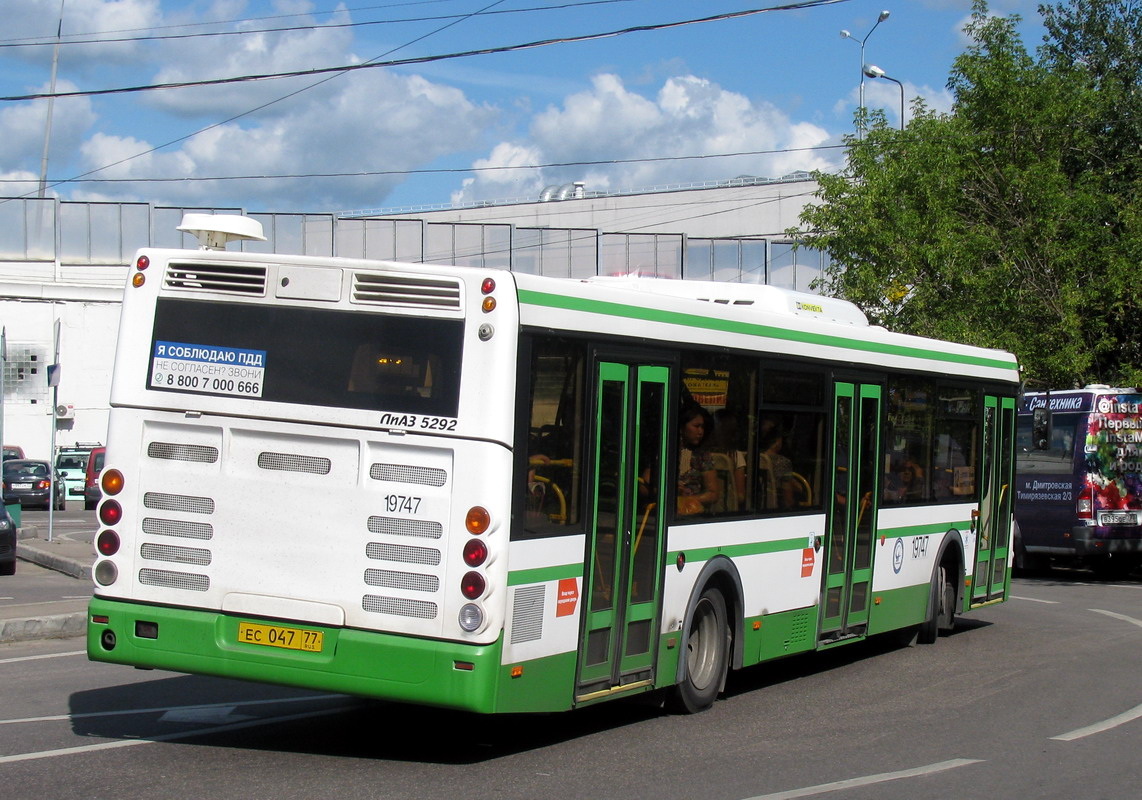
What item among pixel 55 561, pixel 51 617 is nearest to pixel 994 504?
pixel 51 617

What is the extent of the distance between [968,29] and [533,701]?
2667cm

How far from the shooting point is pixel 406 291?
7883mm

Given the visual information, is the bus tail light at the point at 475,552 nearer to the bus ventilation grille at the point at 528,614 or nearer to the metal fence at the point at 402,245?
the bus ventilation grille at the point at 528,614

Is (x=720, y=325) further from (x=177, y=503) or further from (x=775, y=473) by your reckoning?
(x=177, y=503)

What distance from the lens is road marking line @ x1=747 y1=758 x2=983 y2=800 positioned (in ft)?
24.2

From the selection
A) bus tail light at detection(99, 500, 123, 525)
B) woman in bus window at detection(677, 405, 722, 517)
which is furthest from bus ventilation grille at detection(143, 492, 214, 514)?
woman in bus window at detection(677, 405, 722, 517)

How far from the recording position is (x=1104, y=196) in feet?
101

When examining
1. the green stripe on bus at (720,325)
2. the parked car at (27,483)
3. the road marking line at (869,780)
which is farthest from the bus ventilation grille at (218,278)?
the parked car at (27,483)

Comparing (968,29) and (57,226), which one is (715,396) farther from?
(57,226)

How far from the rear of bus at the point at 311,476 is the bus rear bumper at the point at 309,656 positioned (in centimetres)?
1

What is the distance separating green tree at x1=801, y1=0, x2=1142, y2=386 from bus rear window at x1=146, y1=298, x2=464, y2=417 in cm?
2036

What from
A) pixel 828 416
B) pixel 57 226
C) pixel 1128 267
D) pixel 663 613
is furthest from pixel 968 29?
pixel 57 226

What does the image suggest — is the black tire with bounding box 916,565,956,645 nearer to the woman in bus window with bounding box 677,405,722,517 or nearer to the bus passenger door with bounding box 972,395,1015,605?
the bus passenger door with bounding box 972,395,1015,605

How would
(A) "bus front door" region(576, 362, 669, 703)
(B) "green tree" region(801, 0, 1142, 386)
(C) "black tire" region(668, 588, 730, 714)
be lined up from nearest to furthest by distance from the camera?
(A) "bus front door" region(576, 362, 669, 703) → (C) "black tire" region(668, 588, 730, 714) → (B) "green tree" region(801, 0, 1142, 386)
